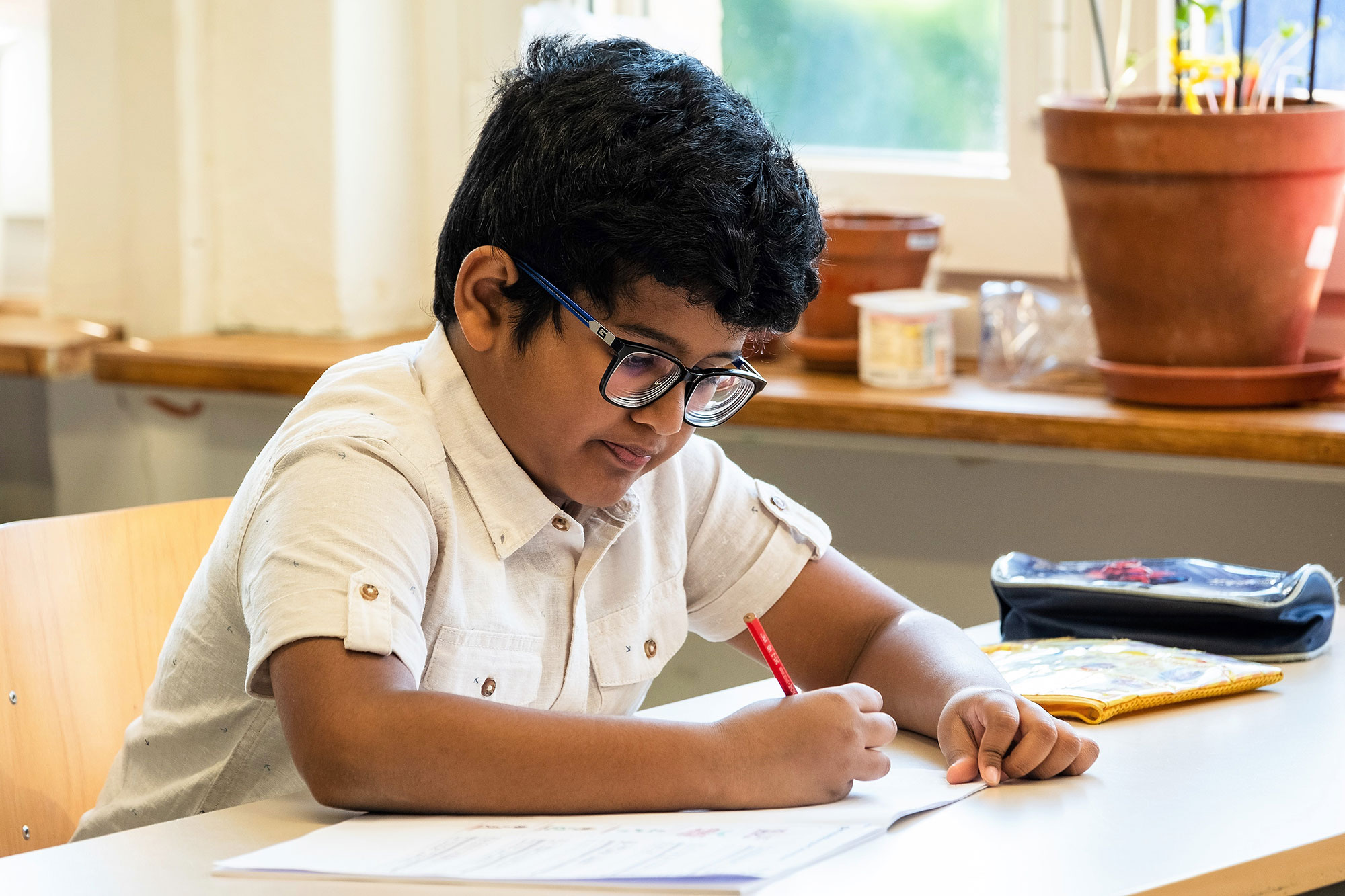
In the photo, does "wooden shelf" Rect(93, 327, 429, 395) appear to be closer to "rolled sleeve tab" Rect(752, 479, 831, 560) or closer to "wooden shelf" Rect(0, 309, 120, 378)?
"wooden shelf" Rect(0, 309, 120, 378)

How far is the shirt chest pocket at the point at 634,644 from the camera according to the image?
119cm

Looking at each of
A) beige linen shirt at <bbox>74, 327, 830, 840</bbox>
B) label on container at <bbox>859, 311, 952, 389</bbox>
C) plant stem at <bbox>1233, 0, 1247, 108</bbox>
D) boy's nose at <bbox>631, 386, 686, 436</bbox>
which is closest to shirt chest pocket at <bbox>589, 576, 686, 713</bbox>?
beige linen shirt at <bbox>74, 327, 830, 840</bbox>

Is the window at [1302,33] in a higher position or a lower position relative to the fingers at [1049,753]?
higher

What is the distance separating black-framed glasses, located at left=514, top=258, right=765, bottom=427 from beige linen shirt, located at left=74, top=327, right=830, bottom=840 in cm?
12

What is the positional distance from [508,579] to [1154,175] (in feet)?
3.26

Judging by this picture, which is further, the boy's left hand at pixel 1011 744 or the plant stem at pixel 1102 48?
the plant stem at pixel 1102 48

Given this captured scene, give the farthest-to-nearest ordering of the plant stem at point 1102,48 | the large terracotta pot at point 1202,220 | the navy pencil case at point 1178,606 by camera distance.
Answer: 1. the plant stem at point 1102,48
2. the large terracotta pot at point 1202,220
3. the navy pencil case at point 1178,606

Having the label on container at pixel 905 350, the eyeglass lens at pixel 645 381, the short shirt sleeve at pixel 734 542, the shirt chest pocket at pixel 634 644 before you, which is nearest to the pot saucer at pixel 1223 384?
the label on container at pixel 905 350

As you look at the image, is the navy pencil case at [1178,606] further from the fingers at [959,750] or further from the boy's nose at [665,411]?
the boy's nose at [665,411]

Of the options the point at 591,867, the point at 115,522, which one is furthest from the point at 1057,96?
the point at 591,867

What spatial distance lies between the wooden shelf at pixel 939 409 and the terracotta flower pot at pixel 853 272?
1.7 inches

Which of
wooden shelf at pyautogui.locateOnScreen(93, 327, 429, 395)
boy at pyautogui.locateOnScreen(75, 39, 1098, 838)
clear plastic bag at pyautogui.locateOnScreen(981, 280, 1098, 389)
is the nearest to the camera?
boy at pyautogui.locateOnScreen(75, 39, 1098, 838)

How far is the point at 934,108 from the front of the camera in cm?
223

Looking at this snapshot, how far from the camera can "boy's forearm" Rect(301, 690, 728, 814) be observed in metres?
0.89
